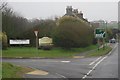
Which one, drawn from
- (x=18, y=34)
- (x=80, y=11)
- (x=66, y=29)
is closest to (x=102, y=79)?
(x=66, y=29)

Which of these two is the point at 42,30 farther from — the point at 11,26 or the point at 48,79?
Answer: the point at 48,79

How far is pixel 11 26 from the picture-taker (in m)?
64.5

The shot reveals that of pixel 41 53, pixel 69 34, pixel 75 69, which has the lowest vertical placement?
pixel 75 69

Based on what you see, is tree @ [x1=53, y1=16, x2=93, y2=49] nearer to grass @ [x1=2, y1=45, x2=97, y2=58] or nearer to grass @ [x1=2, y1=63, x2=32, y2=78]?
grass @ [x1=2, y1=45, x2=97, y2=58]

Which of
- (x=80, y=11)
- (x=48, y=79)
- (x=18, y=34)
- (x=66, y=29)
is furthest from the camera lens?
(x=80, y=11)

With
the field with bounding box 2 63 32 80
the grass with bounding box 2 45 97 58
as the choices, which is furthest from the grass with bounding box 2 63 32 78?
the grass with bounding box 2 45 97 58

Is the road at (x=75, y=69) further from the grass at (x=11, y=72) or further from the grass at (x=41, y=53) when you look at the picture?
the grass at (x=41, y=53)

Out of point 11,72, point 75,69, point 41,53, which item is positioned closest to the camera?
point 11,72

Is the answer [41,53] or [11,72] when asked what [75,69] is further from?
[41,53]

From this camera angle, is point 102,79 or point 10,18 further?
point 10,18

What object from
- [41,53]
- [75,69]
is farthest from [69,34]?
[75,69]

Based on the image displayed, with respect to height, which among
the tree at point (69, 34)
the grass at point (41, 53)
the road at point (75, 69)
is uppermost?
the tree at point (69, 34)

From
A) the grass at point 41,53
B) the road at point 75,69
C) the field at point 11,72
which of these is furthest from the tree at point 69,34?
the field at point 11,72

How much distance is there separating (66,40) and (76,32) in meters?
1.99
